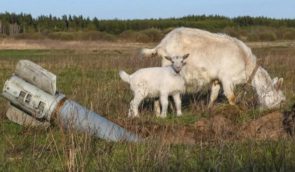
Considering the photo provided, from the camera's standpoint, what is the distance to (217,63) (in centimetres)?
1371

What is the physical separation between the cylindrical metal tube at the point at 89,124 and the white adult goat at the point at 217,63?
4.07 metres

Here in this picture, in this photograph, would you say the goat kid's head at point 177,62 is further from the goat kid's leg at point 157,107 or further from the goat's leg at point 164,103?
the goat kid's leg at point 157,107

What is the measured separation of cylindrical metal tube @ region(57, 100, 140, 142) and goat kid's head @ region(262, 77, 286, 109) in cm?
447

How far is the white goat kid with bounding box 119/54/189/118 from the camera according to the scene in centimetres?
1205

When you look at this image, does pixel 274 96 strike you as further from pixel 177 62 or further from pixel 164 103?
pixel 164 103

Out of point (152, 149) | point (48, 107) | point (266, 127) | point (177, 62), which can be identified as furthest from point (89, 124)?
point (177, 62)

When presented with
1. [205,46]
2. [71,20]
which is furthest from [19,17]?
[205,46]

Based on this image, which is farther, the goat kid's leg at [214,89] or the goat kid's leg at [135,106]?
the goat kid's leg at [214,89]

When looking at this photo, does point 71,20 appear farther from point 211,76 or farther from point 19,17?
point 211,76

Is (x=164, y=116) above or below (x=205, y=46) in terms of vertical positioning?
below

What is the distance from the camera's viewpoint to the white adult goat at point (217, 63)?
13.5 metres

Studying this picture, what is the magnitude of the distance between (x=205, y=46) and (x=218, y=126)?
466 centimetres

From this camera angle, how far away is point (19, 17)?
3711 inches

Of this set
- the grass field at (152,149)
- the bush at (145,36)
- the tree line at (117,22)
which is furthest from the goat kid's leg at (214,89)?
the tree line at (117,22)
